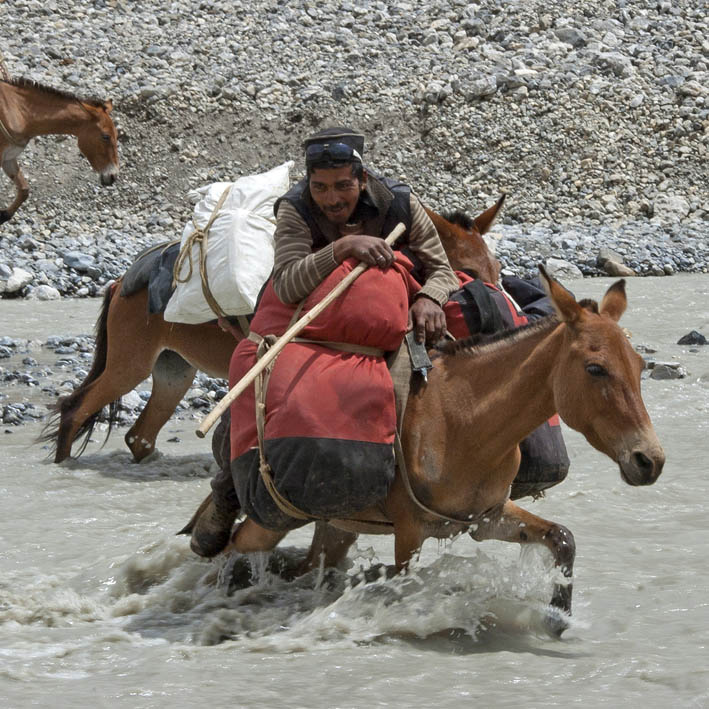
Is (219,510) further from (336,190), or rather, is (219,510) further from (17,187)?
(17,187)

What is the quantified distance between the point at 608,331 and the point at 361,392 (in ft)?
2.69

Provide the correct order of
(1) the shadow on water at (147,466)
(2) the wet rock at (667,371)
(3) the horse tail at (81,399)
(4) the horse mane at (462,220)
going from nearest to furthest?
(4) the horse mane at (462,220)
(1) the shadow on water at (147,466)
(3) the horse tail at (81,399)
(2) the wet rock at (667,371)

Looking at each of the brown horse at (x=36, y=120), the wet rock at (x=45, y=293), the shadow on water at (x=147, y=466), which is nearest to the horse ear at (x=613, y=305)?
the shadow on water at (x=147, y=466)

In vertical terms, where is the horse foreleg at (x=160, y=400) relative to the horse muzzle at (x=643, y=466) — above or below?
below

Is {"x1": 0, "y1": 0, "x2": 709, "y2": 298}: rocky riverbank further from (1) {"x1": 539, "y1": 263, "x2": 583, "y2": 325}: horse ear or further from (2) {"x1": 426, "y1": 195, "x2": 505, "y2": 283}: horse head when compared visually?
(1) {"x1": 539, "y1": 263, "x2": 583, "y2": 325}: horse ear

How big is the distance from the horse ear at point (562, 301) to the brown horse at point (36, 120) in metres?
11.3

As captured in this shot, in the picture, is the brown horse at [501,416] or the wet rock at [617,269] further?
the wet rock at [617,269]

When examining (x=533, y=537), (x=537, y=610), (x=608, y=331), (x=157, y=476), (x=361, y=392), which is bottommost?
(x=157, y=476)

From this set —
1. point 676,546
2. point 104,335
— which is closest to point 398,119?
point 104,335

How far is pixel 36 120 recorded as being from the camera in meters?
15.1

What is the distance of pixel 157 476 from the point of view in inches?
300

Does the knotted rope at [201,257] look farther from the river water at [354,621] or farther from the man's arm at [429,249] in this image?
the man's arm at [429,249]

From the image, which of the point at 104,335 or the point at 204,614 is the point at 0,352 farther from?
the point at 204,614

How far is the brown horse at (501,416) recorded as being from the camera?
13.0 feet
